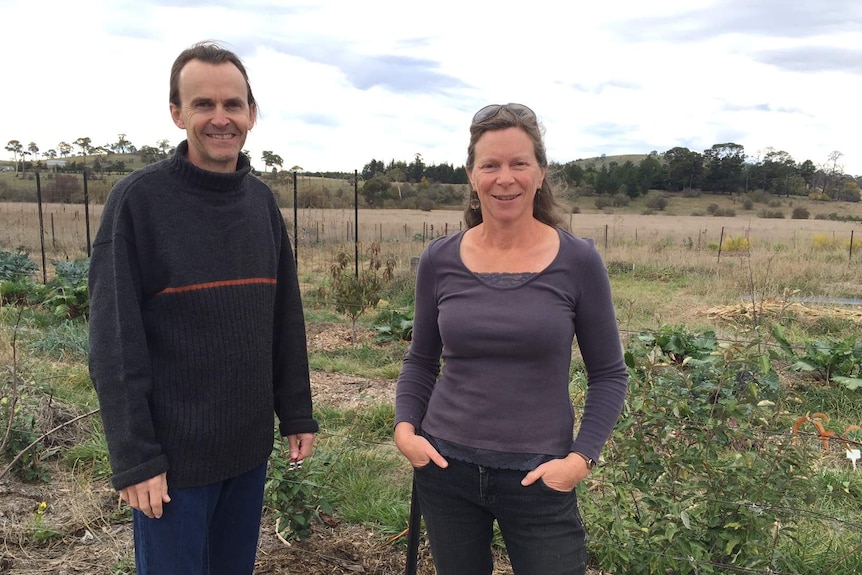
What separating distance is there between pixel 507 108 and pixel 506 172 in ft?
0.55

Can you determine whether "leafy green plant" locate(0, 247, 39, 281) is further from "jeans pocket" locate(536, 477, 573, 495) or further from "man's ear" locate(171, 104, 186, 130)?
"jeans pocket" locate(536, 477, 573, 495)

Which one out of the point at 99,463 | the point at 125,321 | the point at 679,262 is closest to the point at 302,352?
the point at 125,321

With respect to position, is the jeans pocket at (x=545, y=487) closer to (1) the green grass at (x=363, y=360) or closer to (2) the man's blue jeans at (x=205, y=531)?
(2) the man's blue jeans at (x=205, y=531)

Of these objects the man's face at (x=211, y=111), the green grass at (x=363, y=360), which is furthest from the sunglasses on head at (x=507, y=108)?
the green grass at (x=363, y=360)

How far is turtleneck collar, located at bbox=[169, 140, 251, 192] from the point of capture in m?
1.63

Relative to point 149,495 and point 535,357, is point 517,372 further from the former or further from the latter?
point 149,495

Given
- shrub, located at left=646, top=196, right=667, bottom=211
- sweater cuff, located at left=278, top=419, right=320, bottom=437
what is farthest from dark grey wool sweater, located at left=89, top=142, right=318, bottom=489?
shrub, located at left=646, top=196, right=667, bottom=211

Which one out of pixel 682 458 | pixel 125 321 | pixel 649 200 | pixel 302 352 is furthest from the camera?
pixel 649 200

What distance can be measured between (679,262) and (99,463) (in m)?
13.0

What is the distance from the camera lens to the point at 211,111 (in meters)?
1.62

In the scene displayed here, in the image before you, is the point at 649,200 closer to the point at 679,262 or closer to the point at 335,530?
the point at 679,262

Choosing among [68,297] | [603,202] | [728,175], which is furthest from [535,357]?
[728,175]

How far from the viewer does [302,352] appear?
1.98 m

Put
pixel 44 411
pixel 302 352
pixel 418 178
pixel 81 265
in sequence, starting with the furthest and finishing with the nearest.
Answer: pixel 418 178
pixel 81 265
pixel 44 411
pixel 302 352
